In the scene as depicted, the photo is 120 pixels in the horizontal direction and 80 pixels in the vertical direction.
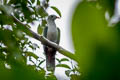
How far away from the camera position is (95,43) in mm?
188

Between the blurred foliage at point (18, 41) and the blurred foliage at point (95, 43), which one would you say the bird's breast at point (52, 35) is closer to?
the blurred foliage at point (18, 41)

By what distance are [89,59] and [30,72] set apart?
46 mm

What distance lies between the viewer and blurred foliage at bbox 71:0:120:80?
183 millimetres

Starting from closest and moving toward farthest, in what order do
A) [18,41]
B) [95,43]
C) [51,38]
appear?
[95,43] < [18,41] < [51,38]

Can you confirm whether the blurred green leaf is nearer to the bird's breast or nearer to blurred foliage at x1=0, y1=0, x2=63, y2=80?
blurred foliage at x1=0, y1=0, x2=63, y2=80

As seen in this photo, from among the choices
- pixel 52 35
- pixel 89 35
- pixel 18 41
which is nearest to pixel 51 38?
pixel 52 35

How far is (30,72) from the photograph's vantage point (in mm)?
210

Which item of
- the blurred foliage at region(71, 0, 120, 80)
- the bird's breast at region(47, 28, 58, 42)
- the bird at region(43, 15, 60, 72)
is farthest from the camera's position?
the bird's breast at region(47, 28, 58, 42)

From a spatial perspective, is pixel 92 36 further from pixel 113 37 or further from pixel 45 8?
pixel 45 8

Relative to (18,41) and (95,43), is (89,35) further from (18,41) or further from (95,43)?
(18,41)

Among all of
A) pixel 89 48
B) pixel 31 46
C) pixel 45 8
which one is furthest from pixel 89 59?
pixel 31 46

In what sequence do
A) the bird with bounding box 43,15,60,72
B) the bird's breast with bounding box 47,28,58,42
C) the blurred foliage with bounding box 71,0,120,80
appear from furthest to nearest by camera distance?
the bird's breast with bounding box 47,28,58,42 → the bird with bounding box 43,15,60,72 → the blurred foliage with bounding box 71,0,120,80

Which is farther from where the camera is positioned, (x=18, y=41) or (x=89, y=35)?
(x=18, y=41)

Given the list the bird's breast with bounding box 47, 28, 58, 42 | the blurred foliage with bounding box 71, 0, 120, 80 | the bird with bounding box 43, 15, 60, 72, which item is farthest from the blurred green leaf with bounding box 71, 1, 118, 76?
the bird's breast with bounding box 47, 28, 58, 42
